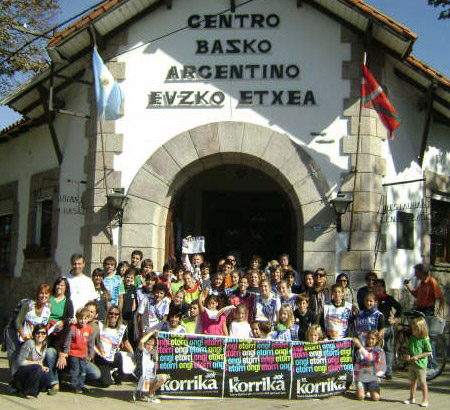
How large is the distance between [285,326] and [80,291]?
2.65m

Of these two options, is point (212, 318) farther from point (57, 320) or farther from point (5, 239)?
point (5, 239)

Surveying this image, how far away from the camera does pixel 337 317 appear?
8.48m

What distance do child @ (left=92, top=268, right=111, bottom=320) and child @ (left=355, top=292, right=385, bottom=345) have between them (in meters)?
3.23

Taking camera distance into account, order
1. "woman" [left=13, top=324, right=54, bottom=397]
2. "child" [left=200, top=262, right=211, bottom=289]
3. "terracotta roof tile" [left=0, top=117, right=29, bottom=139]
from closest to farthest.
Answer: "woman" [left=13, top=324, right=54, bottom=397], "child" [left=200, top=262, right=211, bottom=289], "terracotta roof tile" [left=0, top=117, right=29, bottom=139]

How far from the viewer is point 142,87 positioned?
11391 mm

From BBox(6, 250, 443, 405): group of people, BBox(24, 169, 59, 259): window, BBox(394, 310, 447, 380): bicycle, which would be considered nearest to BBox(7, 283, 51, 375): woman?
BBox(6, 250, 443, 405): group of people

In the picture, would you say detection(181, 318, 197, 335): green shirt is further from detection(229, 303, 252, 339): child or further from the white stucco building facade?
the white stucco building facade

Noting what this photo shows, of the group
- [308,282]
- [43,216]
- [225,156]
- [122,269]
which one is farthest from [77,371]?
[43,216]

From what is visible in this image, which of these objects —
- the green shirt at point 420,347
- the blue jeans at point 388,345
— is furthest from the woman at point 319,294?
the green shirt at point 420,347

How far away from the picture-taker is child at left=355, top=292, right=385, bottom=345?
334 inches

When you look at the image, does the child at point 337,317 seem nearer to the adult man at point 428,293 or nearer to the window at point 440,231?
the adult man at point 428,293

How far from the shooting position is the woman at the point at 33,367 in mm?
7695

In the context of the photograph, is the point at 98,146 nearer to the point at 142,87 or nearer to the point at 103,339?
the point at 142,87

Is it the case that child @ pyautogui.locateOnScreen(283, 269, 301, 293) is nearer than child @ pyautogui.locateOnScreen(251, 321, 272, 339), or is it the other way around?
child @ pyautogui.locateOnScreen(251, 321, 272, 339)
